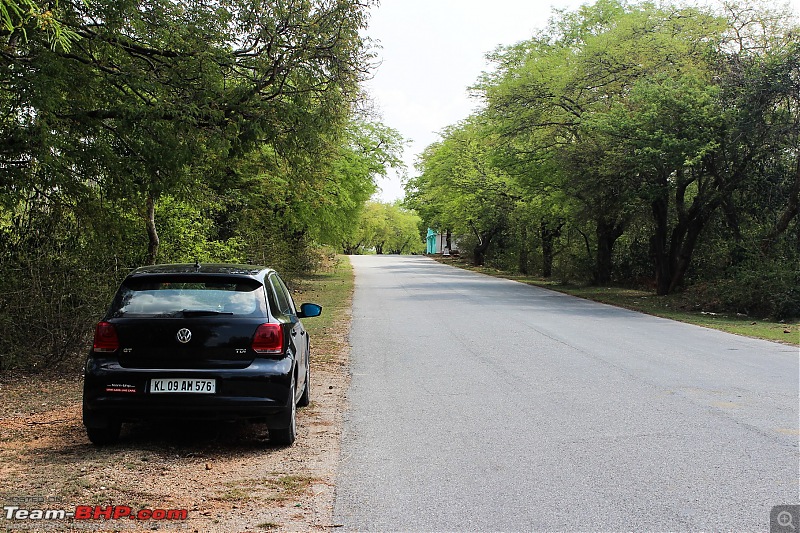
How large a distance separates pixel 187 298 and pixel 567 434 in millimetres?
3602

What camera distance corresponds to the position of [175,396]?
6344 millimetres

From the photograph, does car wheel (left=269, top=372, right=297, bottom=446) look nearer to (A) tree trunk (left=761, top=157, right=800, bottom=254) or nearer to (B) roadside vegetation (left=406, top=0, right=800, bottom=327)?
(B) roadside vegetation (left=406, top=0, right=800, bottom=327)

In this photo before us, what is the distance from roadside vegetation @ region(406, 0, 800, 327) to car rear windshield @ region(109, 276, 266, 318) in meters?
17.9

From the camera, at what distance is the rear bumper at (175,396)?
6.34 metres

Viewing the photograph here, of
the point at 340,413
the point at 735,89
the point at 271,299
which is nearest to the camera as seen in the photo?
the point at 271,299

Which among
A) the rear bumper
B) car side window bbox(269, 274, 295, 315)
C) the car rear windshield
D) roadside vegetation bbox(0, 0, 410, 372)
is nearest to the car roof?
the car rear windshield

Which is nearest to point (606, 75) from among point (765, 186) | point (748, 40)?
point (748, 40)

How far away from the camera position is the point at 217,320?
21.5ft

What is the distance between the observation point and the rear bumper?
250 inches

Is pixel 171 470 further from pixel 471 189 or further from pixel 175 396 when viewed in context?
pixel 471 189

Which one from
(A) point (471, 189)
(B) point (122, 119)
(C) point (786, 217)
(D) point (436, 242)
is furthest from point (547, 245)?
(D) point (436, 242)

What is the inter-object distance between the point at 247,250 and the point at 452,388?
40.6ft

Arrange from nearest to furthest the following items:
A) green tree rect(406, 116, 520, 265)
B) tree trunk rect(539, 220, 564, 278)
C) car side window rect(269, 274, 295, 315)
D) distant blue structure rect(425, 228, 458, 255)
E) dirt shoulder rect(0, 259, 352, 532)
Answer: dirt shoulder rect(0, 259, 352, 532) < car side window rect(269, 274, 295, 315) < tree trunk rect(539, 220, 564, 278) < green tree rect(406, 116, 520, 265) < distant blue structure rect(425, 228, 458, 255)

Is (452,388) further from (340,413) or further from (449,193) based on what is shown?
(449,193)
